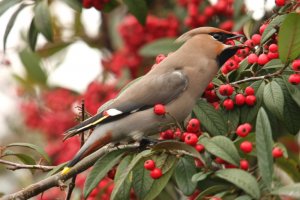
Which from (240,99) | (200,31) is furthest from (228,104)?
(200,31)

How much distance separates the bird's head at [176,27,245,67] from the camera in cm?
332

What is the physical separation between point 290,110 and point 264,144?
56 cm

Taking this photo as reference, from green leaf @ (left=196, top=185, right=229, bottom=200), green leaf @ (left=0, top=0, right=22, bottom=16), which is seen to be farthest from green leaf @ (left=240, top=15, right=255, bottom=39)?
green leaf @ (left=0, top=0, right=22, bottom=16)

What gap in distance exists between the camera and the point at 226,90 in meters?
2.88

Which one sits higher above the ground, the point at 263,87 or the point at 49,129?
the point at 263,87

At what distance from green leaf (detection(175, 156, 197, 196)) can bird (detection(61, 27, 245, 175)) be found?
0.39 meters

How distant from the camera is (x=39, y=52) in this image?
5.80 m

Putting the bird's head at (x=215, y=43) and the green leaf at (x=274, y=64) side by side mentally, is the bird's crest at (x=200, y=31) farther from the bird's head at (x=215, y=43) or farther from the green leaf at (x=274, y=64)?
the green leaf at (x=274, y=64)

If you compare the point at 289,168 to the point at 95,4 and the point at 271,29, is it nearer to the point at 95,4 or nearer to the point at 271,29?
the point at 271,29

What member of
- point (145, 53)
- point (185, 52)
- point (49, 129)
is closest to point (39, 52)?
→ point (49, 129)

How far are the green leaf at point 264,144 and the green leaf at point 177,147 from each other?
22cm

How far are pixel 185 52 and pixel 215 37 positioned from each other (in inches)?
6.1

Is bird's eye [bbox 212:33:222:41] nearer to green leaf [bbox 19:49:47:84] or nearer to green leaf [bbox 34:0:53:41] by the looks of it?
green leaf [bbox 34:0:53:41]

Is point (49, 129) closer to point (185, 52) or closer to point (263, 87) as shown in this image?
point (185, 52)
